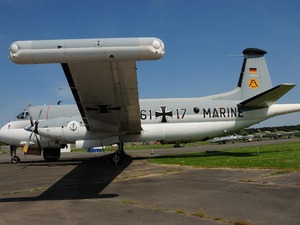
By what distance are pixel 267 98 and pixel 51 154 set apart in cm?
1585

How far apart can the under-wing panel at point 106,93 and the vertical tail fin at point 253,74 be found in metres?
9.16

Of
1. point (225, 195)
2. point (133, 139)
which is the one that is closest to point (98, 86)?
point (225, 195)

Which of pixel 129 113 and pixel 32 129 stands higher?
pixel 129 113

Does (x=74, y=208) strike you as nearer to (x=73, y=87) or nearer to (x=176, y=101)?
(x=73, y=87)

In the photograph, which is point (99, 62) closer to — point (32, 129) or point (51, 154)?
point (32, 129)

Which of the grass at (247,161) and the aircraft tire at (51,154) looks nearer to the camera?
the grass at (247,161)

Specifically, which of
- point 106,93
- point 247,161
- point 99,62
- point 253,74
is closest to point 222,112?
point 253,74

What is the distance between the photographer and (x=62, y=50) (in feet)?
21.4

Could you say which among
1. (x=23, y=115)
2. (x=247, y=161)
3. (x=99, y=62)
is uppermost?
(x=99, y=62)

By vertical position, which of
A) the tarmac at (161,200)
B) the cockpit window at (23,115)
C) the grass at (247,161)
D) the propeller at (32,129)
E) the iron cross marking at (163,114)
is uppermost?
the cockpit window at (23,115)

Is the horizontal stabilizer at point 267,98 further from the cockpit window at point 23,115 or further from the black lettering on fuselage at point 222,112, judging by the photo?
the cockpit window at point 23,115

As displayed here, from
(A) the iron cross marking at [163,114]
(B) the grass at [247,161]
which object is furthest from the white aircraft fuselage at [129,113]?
(B) the grass at [247,161]

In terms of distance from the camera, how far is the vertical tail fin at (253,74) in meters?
22.0

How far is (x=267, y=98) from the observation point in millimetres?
19062
